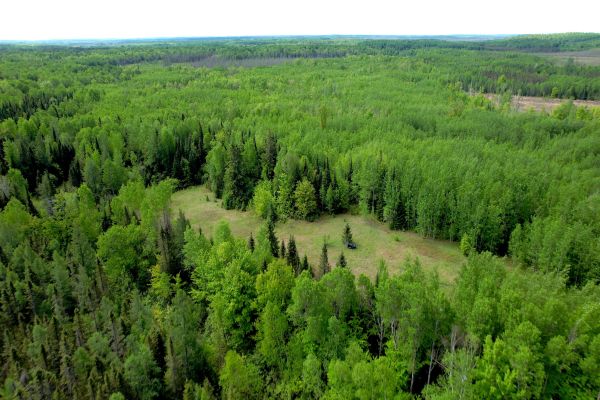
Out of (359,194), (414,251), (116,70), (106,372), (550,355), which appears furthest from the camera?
(116,70)

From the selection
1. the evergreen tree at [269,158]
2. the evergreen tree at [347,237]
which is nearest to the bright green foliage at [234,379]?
the evergreen tree at [347,237]

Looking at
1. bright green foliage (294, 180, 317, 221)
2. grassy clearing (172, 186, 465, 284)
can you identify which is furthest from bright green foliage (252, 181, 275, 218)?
bright green foliage (294, 180, 317, 221)

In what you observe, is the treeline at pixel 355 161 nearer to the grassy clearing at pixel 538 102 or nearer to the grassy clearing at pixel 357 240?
the grassy clearing at pixel 357 240

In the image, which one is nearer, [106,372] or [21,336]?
[106,372]

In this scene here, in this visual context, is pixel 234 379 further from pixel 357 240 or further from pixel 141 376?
pixel 357 240

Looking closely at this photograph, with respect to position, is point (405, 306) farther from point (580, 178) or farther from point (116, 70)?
point (116, 70)

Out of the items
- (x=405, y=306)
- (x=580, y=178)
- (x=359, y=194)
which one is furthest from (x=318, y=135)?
(x=405, y=306)
